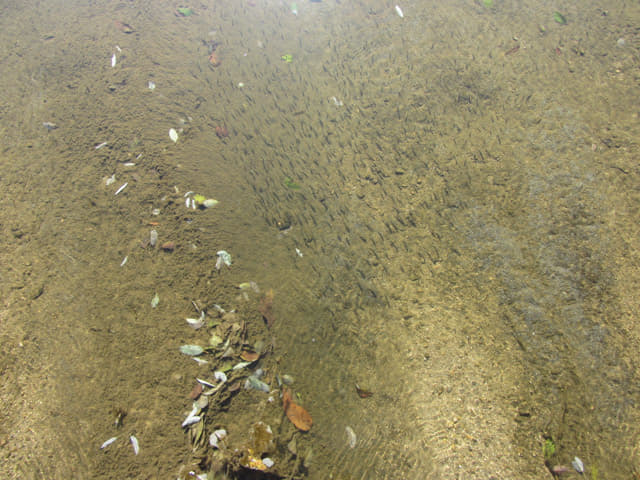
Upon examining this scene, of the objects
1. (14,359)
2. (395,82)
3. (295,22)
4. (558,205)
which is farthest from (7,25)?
(558,205)

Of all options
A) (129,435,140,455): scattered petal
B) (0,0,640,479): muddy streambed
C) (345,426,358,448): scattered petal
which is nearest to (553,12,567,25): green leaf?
(0,0,640,479): muddy streambed

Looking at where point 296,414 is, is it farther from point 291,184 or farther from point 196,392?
point 291,184

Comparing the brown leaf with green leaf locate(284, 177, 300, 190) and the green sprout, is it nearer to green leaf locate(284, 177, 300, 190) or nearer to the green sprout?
green leaf locate(284, 177, 300, 190)

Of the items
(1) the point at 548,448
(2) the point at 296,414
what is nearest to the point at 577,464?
(1) the point at 548,448

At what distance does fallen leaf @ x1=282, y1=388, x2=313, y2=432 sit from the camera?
1405 millimetres

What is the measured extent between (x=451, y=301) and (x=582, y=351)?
1.78 ft

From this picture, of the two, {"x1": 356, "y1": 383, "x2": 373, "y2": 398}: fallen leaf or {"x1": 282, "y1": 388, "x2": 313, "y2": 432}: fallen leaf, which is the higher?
{"x1": 356, "y1": 383, "x2": 373, "y2": 398}: fallen leaf

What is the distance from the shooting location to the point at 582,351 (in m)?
1.44

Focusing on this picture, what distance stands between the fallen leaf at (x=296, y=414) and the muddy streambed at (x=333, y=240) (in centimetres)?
4

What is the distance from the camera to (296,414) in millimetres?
1423

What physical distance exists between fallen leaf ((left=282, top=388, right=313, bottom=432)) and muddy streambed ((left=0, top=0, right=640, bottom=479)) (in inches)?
1.7

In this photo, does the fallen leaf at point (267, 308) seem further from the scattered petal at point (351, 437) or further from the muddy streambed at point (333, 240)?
the scattered petal at point (351, 437)

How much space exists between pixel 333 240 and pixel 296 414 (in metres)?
0.80

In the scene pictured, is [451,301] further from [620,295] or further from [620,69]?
[620,69]
